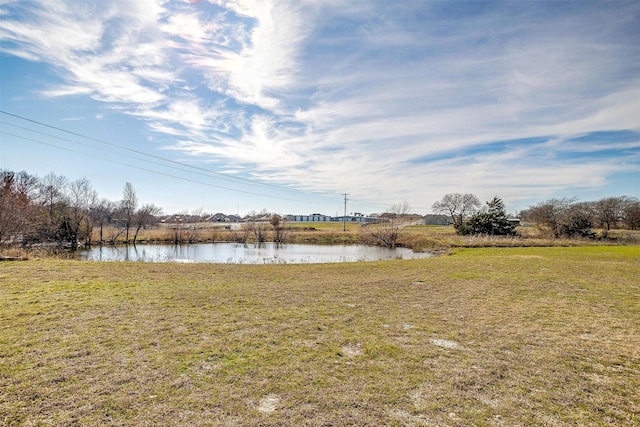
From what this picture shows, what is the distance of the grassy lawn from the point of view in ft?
9.43

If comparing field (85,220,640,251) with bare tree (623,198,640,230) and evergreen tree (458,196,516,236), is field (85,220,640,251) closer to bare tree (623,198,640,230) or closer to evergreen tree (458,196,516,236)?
evergreen tree (458,196,516,236)

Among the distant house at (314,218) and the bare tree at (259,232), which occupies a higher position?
the distant house at (314,218)

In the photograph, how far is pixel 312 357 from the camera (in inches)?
159

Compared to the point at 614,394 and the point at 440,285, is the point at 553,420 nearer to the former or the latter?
the point at 614,394

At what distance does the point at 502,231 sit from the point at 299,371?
116ft

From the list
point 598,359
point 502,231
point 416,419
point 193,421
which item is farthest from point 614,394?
point 502,231

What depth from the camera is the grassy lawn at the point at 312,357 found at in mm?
2875

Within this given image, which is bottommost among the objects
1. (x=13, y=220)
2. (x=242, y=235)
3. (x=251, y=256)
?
(x=251, y=256)

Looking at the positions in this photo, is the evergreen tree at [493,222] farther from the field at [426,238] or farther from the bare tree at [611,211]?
the bare tree at [611,211]

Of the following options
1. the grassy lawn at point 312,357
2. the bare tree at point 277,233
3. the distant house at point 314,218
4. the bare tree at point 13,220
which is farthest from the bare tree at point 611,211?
the distant house at point 314,218

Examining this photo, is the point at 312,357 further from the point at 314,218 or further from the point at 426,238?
the point at 314,218

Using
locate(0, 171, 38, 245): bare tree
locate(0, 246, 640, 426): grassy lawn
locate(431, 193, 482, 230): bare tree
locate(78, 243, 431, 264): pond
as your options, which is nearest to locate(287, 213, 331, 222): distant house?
locate(431, 193, 482, 230): bare tree

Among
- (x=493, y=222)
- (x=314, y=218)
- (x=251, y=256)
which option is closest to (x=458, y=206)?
(x=493, y=222)

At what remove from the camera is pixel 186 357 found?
3945 millimetres
